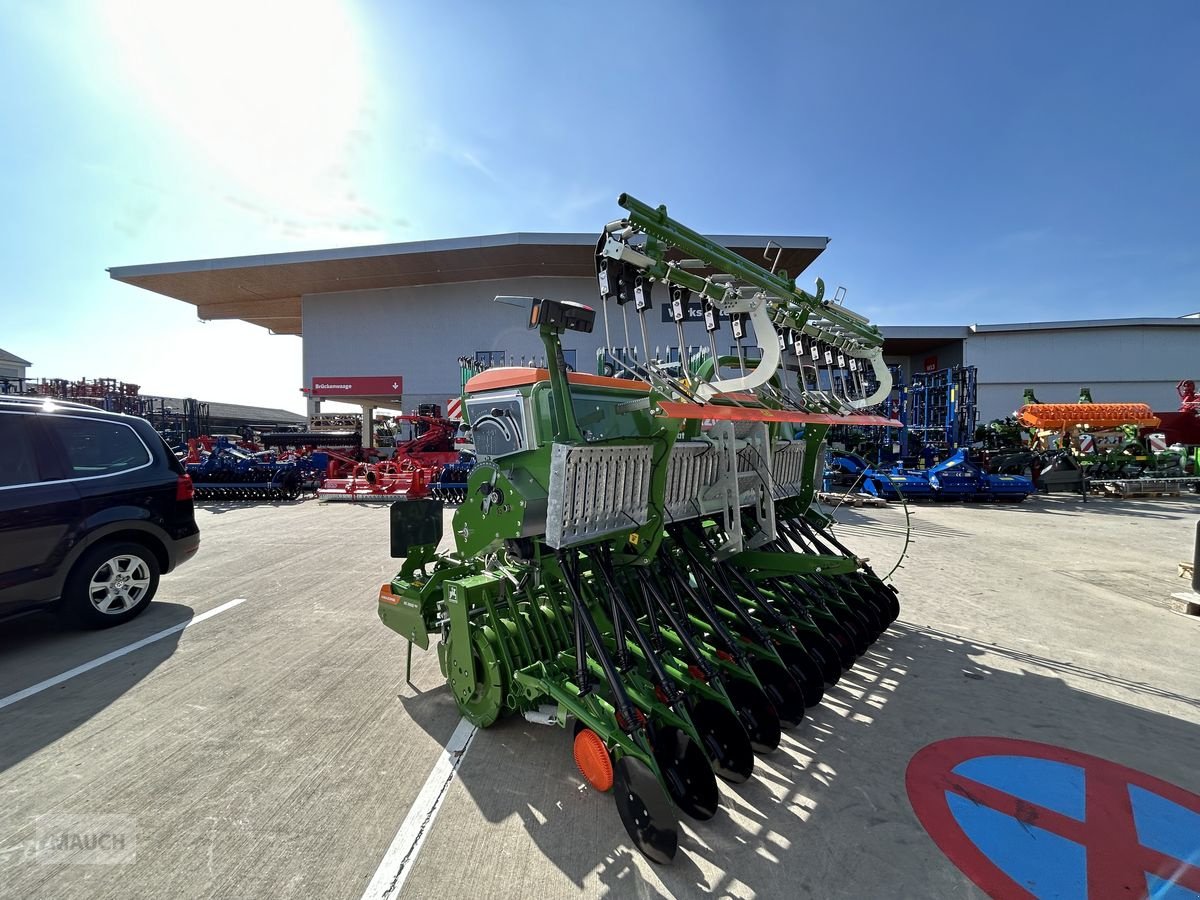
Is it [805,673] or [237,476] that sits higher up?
[237,476]

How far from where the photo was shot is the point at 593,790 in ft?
8.67

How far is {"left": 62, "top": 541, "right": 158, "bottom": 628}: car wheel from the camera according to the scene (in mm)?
4398

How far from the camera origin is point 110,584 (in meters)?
4.66

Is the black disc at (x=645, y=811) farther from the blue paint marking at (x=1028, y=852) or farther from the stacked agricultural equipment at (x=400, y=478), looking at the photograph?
the stacked agricultural equipment at (x=400, y=478)

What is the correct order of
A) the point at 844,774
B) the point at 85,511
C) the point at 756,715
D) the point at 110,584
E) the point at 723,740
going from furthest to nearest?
the point at 110,584 < the point at 85,511 < the point at 756,715 < the point at 844,774 < the point at 723,740

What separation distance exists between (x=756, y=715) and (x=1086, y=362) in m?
38.2

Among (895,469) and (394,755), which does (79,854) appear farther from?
(895,469)

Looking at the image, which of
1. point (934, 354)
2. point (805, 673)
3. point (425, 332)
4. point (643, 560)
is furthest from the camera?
point (934, 354)

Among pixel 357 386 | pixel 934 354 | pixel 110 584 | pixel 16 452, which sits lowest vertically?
pixel 110 584

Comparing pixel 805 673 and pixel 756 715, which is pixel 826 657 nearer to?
pixel 805 673

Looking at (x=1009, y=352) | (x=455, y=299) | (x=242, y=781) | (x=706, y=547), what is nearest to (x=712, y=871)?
(x=706, y=547)

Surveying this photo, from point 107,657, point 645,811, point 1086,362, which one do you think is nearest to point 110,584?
point 107,657

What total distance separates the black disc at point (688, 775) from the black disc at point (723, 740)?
0.79ft

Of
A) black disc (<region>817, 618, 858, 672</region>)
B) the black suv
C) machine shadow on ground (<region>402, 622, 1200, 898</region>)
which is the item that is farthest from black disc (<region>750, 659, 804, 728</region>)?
the black suv
